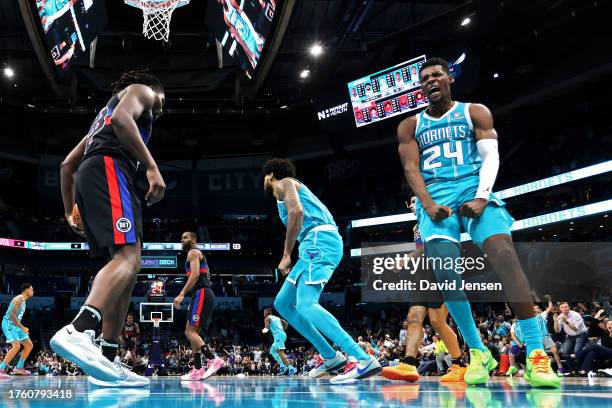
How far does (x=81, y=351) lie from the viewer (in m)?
2.70

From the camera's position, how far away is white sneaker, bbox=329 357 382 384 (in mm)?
4027

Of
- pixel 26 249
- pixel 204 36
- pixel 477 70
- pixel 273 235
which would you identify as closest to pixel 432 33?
pixel 477 70

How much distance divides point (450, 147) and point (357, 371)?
1.71 meters

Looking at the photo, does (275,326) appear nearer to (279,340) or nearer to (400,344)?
(279,340)

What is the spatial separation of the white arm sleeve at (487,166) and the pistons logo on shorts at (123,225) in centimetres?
201

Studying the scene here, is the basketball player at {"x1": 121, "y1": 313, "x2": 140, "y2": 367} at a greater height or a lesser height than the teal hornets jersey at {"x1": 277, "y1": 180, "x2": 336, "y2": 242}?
lesser

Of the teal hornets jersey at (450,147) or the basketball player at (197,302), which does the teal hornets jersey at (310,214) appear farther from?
the basketball player at (197,302)

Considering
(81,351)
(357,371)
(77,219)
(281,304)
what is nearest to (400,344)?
(281,304)

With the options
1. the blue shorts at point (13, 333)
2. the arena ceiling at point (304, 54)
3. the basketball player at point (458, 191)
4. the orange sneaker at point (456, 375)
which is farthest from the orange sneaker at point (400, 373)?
the arena ceiling at point (304, 54)

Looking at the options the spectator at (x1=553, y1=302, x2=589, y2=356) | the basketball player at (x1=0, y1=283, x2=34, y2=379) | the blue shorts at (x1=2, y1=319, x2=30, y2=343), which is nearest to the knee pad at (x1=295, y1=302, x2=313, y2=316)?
the spectator at (x1=553, y1=302, x2=589, y2=356)

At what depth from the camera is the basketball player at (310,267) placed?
425 cm

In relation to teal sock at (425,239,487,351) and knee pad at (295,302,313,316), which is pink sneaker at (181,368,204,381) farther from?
teal sock at (425,239,487,351)

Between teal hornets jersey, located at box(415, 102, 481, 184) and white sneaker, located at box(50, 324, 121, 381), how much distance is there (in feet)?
7.22

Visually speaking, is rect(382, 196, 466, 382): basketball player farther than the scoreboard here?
No
